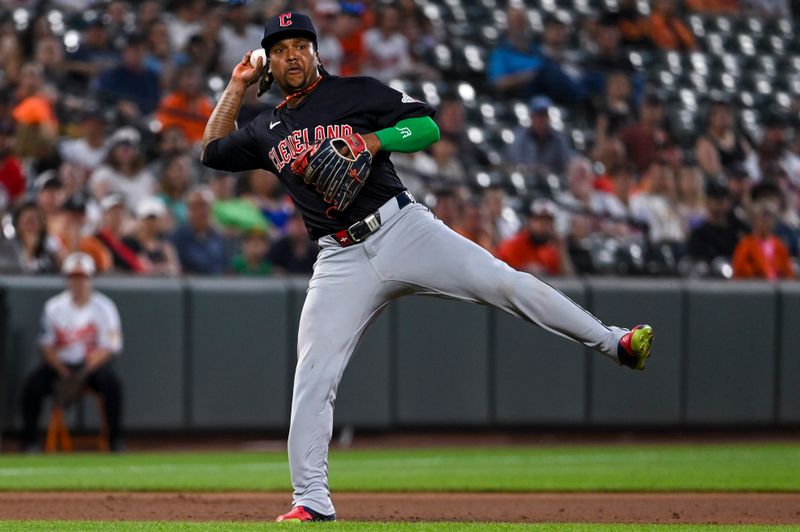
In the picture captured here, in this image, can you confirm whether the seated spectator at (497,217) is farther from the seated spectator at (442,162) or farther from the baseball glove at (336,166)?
the baseball glove at (336,166)

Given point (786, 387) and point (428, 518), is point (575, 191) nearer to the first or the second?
point (786, 387)

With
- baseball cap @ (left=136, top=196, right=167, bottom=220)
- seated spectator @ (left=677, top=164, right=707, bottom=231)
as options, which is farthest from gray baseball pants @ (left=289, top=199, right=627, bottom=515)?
seated spectator @ (left=677, top=164, right=707, bottom=231)

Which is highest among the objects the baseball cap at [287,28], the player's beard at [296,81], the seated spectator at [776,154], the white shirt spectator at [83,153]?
the seated spectator at [776,154]

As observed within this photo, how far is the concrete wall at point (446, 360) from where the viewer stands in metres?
10.1

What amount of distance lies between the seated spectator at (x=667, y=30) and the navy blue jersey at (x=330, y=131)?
11.3 m

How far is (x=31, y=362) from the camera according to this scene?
9828 millimetres

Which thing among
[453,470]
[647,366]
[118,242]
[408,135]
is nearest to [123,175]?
[118,242]

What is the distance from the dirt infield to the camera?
5.86m

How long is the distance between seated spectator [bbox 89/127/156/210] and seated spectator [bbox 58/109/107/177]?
161 mm

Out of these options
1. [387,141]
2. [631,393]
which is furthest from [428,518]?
[631,393]

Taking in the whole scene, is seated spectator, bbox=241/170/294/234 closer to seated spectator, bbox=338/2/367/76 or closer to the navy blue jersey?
seated spectator, bbox=338/2/367/76

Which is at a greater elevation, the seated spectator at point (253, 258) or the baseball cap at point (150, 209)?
the baseball cap at point (150, 209)

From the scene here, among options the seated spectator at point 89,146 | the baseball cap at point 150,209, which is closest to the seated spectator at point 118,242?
the baseball cap at point 150,209

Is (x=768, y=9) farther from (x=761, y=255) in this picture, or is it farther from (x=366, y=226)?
(x=366, y=226)
